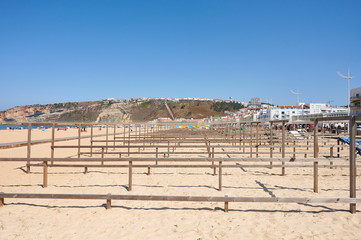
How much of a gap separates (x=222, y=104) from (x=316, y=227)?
16290 centimetres

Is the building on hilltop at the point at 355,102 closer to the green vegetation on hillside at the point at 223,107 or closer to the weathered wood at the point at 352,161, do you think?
the weathered wood at the point at 352,161

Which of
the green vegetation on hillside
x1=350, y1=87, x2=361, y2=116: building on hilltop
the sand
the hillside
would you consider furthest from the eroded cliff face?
the sand

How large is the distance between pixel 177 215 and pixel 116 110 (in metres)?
145

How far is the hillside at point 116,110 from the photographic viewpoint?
13675cm

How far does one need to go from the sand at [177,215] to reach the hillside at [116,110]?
127m

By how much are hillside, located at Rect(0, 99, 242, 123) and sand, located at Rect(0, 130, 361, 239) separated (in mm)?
126535

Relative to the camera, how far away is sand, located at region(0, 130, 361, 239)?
3.67m

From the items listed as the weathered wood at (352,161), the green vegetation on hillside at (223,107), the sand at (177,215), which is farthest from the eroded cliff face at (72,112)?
the weathered wood at (352,161)

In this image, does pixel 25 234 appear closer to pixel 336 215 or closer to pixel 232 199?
pixel 232 199

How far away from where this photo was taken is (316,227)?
3824 mm

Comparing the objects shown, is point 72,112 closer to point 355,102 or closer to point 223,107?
point 223,107

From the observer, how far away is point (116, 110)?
144000mm

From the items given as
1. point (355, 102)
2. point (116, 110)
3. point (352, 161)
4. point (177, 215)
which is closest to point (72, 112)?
point (116, 110)

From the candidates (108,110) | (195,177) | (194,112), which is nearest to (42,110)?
(108,110)
